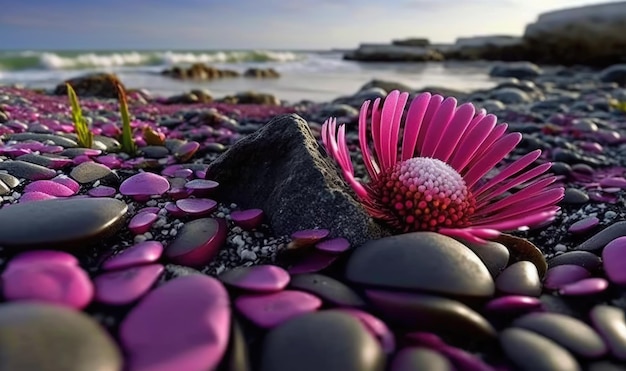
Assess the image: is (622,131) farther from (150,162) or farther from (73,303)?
(73,303)

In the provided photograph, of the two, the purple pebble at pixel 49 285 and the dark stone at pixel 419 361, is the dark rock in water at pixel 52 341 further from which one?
the dark stone at pixel 419 361

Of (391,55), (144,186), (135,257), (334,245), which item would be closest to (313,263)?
(334,245)

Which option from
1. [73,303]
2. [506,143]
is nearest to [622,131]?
[506,143]

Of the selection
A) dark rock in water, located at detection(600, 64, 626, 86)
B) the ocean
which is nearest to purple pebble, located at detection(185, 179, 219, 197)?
the ocean

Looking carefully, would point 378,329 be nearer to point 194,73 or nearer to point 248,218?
point 248,218

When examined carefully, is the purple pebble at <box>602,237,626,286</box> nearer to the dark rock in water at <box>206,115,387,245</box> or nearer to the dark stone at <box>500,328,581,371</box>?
the dark stone at <box>500,328,581,371</box>

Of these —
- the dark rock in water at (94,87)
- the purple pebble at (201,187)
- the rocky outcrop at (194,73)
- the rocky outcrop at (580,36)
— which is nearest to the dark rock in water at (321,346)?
the purple pebble at (201,187)
